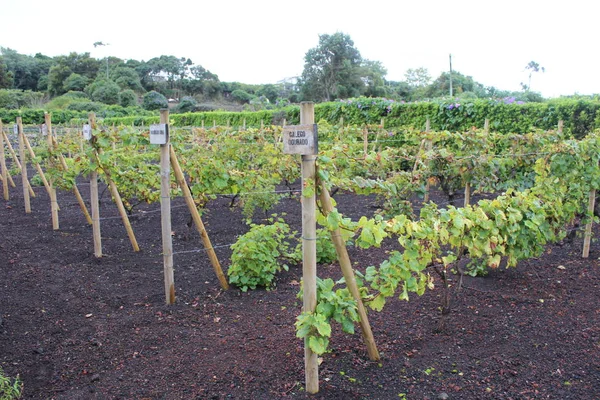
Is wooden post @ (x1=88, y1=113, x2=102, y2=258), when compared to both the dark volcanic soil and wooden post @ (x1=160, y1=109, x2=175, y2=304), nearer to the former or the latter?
the dark volcanic soil

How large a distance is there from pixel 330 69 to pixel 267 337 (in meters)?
47.5

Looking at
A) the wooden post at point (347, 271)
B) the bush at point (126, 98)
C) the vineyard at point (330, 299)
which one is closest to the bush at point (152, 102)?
the bush at point (126, 98)

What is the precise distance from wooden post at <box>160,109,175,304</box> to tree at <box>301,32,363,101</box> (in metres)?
44.8

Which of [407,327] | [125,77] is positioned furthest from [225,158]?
[125,77]

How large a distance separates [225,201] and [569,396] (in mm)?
7777

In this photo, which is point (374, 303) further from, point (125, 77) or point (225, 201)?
point (125, 77)

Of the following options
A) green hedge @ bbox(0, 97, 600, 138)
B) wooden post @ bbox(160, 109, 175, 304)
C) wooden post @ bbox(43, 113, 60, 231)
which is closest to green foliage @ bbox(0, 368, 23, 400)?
wooden post @ bbox(160, 109, 175, 304)

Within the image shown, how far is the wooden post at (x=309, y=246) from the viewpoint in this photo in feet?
9.00

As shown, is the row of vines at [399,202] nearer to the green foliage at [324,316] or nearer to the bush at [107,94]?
the green foliage at [324,316]

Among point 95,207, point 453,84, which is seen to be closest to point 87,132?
point 95,207

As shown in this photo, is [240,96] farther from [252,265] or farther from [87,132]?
[252,265]

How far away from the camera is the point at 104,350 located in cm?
378

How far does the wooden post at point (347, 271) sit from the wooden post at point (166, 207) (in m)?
2.12

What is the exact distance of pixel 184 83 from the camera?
208 feet
